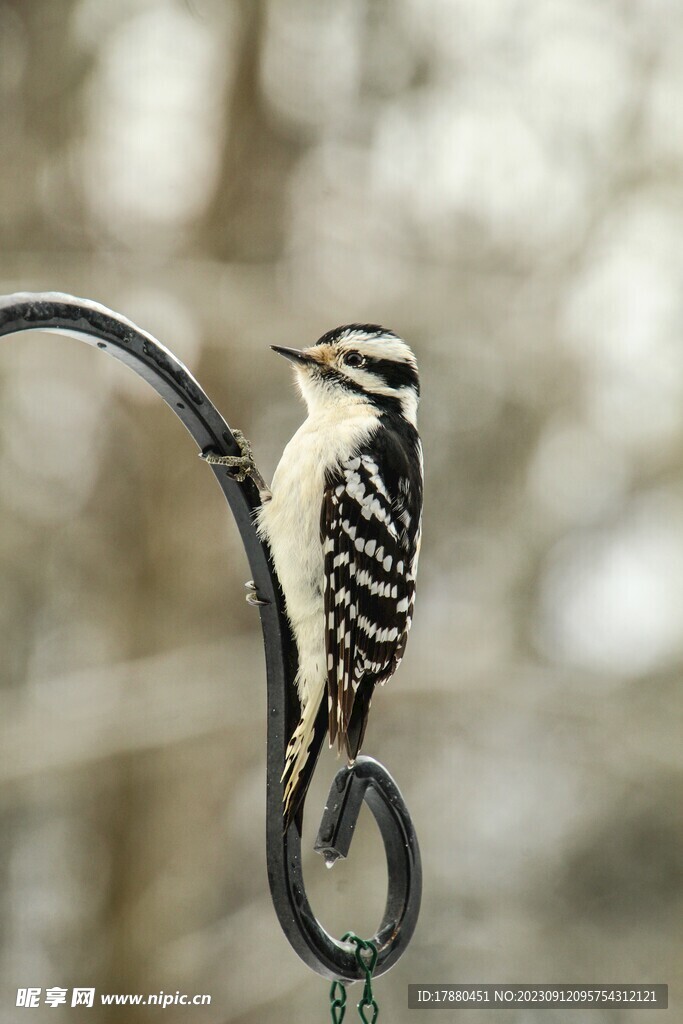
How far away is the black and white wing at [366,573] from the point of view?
7.30 feet

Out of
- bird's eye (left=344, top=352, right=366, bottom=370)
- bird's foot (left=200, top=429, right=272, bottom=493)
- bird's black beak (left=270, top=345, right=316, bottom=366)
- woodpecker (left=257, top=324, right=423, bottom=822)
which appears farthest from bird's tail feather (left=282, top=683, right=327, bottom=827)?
bird's eye (left=344, top=352, right=366, bottom=370)

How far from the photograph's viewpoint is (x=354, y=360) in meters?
2.87

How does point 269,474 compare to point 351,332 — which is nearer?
point 351,332

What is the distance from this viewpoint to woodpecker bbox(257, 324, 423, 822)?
220cm

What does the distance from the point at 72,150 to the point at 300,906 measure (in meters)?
6.26

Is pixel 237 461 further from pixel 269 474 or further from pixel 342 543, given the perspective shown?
pixel 269 474

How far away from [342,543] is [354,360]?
686 mm

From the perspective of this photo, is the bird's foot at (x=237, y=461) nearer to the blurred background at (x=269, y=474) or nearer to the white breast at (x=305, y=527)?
the white breast at (x=305, y=527)

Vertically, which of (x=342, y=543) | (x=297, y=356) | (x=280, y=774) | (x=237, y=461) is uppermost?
(x=297, y=356)

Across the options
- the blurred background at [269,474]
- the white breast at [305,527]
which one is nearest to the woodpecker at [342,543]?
the white breast at [305,527]

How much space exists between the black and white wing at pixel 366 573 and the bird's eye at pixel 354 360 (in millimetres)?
312

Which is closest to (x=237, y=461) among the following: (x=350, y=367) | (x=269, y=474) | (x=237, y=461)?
(x=237, y=461)

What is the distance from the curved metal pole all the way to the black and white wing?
0.14m

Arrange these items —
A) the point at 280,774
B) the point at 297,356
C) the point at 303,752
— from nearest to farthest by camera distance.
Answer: the point at 280,774, the point at 303,752, the point at 297,356
